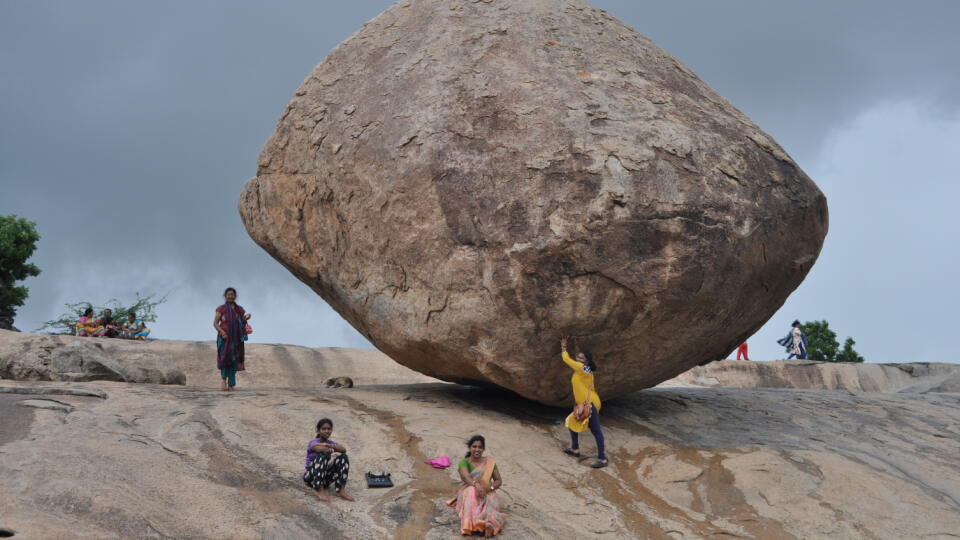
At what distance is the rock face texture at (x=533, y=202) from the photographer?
684 cm

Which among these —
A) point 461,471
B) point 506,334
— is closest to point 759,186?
point 506,334

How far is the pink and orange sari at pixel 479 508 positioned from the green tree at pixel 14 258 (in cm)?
1466

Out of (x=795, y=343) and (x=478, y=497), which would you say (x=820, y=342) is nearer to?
(x=795, y=343)

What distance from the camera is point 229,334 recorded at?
8266 mm

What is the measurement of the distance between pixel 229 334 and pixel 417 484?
301 cm

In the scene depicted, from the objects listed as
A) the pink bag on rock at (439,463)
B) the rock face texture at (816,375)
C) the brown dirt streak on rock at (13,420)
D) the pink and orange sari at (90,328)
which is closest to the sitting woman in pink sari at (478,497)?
the pink bag on rock at (439,463)

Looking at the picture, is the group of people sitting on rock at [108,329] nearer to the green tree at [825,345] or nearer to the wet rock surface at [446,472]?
the wet rock surface at [446,472]

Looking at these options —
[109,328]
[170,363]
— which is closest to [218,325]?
[170,363]

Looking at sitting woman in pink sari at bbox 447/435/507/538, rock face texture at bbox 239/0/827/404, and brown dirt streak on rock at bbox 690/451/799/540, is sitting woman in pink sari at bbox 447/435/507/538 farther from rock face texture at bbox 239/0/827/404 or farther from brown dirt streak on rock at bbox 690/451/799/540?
brown dirt streak on rock at bbox 690/451/799/540

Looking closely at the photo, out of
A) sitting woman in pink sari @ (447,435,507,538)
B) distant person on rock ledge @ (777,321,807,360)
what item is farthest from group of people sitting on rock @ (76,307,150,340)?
distant person on rock ledge @ (777,321,807,360)

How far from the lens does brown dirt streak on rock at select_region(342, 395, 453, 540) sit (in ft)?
17.9

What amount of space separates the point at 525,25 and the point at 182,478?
4.96 metres

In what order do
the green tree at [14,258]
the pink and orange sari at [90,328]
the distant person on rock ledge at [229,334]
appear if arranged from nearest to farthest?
the distant person on rock ledge at [229,334], the pink and orange sari at [90,328], the green tree at [14,258]

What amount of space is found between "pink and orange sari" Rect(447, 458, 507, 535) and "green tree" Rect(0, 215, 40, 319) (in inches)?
577
